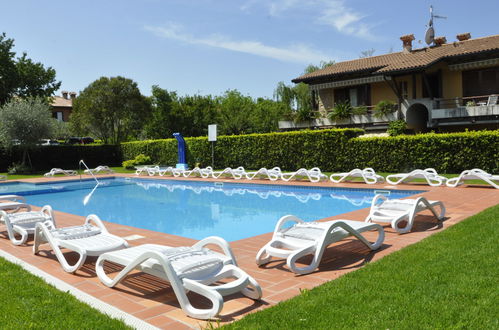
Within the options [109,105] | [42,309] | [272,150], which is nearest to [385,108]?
[272,150]

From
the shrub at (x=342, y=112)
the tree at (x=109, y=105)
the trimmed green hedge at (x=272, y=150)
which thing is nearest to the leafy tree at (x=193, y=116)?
the tree at (x=109, y=105)

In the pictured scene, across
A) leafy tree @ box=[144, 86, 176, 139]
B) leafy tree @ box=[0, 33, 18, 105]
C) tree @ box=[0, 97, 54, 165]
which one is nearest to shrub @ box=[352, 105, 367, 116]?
tree @ box=[0, 97, 54, 165]

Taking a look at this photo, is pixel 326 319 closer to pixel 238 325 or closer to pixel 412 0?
pixel 238 325

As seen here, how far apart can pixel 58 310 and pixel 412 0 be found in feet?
59.1

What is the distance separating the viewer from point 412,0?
17.3m

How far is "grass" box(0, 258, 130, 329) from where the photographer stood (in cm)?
344

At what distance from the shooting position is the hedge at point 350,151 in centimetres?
1554

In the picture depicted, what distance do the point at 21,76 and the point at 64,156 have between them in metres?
9.08

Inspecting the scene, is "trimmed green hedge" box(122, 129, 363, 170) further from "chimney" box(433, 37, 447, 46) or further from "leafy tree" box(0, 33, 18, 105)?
"leafy tree" box(0, 33, 18, 105)

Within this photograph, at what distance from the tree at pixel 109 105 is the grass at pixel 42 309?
102 ft

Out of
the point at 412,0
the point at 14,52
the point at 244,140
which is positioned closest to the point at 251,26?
the point at 244,140

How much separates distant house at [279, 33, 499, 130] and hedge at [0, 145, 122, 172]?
48.1 feet

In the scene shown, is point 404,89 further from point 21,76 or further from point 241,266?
point 21,76

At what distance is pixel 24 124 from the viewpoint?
26.3 meters
